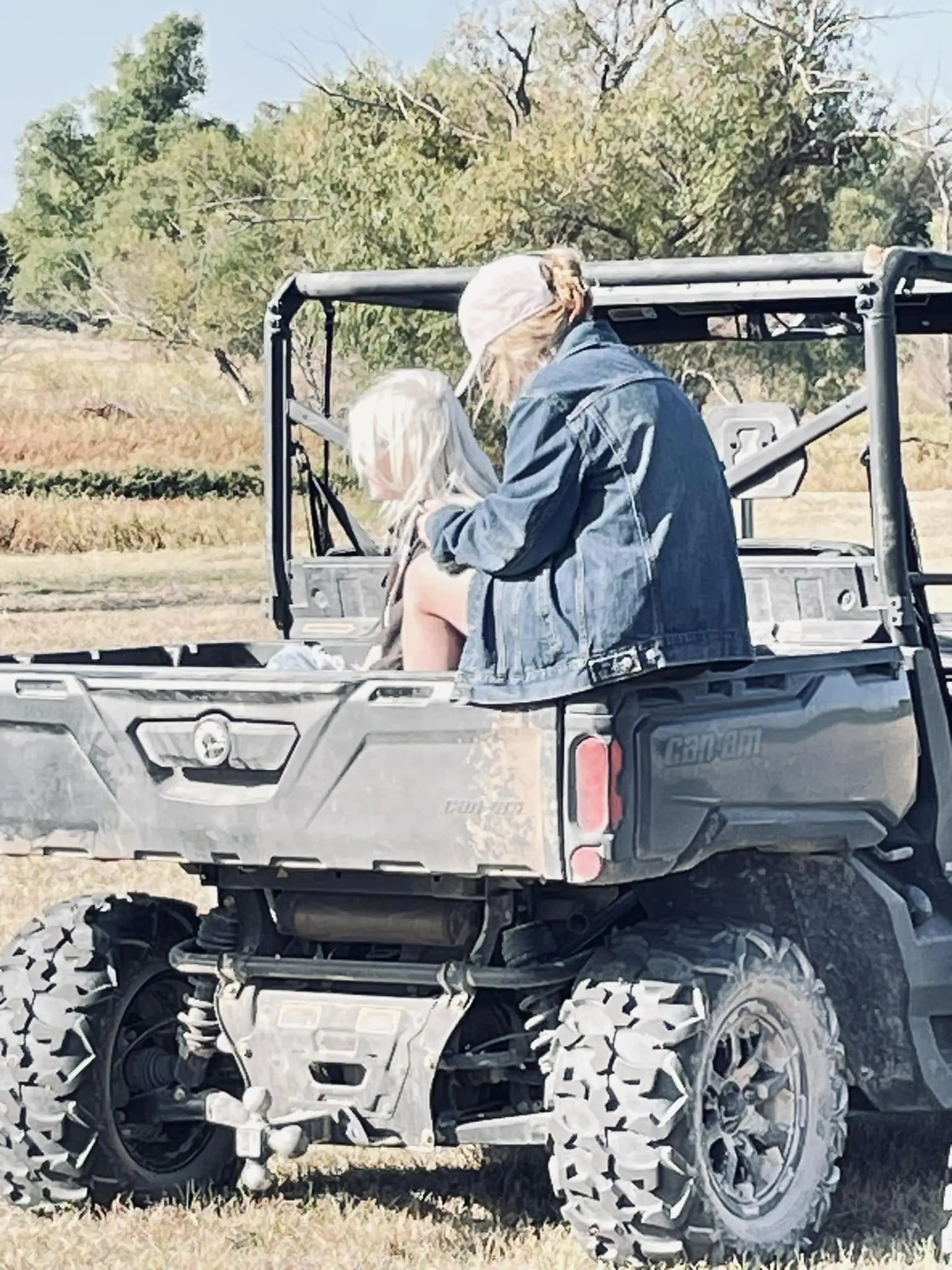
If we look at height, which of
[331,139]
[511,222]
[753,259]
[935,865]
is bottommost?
[935,865]

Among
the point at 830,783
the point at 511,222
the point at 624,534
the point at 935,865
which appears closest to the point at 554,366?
the point at 624,534

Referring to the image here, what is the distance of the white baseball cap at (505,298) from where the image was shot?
4.92 m

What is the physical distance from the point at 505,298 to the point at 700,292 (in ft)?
4.83

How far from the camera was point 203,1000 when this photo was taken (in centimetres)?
546

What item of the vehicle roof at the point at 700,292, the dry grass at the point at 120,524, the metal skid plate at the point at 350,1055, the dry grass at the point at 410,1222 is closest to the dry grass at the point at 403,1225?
the dry grass at the point at 410,1222

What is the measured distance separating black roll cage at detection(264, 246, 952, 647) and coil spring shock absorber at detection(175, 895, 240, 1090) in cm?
145

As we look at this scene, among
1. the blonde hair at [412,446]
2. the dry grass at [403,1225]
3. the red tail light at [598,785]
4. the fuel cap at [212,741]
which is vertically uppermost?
the blonde hair at [412,446]

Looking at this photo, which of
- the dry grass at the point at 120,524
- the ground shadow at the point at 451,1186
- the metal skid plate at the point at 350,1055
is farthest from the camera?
the dry grass at the point at 120,524

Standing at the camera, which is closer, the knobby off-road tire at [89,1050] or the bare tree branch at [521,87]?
the knobby off-road tire at [89,1050]

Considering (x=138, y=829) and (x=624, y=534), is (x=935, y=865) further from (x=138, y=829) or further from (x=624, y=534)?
(x=138, y=829)

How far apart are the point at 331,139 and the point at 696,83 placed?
513 cm

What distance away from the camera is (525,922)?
5176 millimetres

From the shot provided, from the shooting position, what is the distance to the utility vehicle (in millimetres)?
4785

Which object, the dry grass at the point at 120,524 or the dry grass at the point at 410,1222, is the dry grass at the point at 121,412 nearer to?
the dry grass at the point at 120,524
